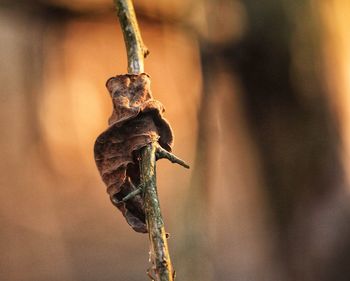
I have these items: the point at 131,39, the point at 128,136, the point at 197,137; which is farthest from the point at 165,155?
the point at 197,137

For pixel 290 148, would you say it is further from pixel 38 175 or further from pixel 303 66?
pixel 38 175

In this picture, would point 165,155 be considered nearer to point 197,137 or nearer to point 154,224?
point 154,224

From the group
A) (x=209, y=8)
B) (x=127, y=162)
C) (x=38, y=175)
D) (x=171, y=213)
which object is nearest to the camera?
(x=127, y=162)

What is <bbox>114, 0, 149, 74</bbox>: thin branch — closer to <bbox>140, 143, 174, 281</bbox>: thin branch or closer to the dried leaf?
the dried leaf

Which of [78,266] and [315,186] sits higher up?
[315,186]

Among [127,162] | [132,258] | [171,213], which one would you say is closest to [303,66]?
[171,213]

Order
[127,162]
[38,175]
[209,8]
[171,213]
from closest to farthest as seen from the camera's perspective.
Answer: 1. [127,162]
2. [38,175]
3. [171,213]
4. [209,8]

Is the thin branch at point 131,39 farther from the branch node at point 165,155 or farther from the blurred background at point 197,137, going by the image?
the blurred background at point 197,137

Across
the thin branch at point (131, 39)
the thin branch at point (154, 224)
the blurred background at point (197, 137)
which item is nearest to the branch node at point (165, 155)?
the thin branch at point (154, 224)
